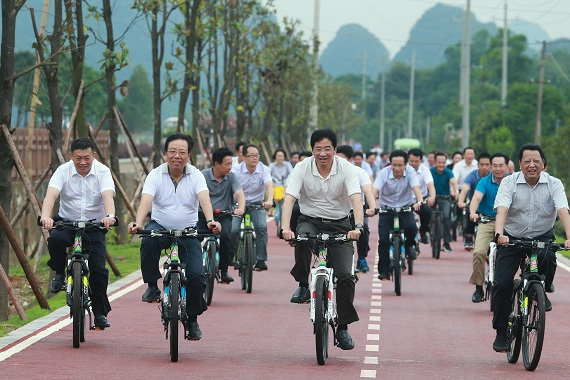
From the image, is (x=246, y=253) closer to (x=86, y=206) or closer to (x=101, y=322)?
(x=101, y=322)

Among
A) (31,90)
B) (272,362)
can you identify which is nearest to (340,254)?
(272,362)

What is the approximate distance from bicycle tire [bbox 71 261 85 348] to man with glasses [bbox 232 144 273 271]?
684 cm

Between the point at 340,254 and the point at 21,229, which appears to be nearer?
the point at 340,254

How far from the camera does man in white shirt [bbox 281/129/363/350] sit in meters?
12.3

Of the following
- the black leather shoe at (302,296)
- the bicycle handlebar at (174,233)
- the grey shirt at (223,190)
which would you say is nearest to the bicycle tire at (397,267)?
the grey shirt at (223,190)

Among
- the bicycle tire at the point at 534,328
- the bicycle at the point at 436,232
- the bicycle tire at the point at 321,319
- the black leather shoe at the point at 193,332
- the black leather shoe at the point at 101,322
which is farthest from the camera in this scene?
the bicycle at the point at 436,232

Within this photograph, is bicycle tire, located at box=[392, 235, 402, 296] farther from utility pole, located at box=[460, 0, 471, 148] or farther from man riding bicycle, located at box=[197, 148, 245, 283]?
utility pole, located at box=[460, 0, 471, 148]

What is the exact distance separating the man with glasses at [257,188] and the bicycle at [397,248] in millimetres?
1589

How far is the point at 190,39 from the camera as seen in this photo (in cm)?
3209

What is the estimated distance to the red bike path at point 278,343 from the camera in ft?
37.4

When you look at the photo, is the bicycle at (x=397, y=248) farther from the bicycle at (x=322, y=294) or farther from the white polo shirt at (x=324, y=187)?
the bicycle at (x=322, y=294)

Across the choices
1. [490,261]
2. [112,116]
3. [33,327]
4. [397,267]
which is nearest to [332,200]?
[33,327]

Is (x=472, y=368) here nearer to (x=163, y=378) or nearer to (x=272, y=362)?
(x=272, y=362)

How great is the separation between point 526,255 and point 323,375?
2167mm
